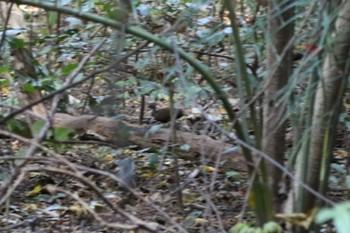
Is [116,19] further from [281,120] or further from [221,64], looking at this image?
[221,64]

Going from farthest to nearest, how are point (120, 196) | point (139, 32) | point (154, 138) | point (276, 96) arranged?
point (154, 138), point (120, 196), point (276, 96), point (139, 32)

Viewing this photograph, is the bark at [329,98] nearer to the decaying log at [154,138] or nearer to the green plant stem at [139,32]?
the green plant stem at [139,32]

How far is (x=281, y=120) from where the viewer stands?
2236 mm

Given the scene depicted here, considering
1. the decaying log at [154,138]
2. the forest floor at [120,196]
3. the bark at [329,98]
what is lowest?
the forest floor at [120,196]

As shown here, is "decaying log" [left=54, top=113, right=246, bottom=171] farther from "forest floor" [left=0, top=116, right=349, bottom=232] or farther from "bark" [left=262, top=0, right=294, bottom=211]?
"bark" [left=262, top=0, right=294, bottom=211]

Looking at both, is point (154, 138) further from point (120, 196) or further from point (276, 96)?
point (276, 96)

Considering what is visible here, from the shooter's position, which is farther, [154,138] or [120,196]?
[154,138]

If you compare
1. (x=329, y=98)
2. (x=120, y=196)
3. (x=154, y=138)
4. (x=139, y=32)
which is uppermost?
(x=139, y=32)

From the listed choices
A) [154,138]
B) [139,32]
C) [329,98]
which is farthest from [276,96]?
[154,138]

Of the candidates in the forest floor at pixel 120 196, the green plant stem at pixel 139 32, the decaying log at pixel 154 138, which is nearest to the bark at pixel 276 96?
the green plant stem at pixel 139 32

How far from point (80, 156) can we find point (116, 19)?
176 centimetres

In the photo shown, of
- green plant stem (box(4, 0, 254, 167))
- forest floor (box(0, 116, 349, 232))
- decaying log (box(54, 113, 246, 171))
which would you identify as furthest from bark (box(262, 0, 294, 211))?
decaying log (box(54, 113, 246, 171))

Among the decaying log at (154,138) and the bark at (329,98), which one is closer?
the bark at (329,98)

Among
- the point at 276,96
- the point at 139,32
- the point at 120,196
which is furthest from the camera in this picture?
the point at 120,196
